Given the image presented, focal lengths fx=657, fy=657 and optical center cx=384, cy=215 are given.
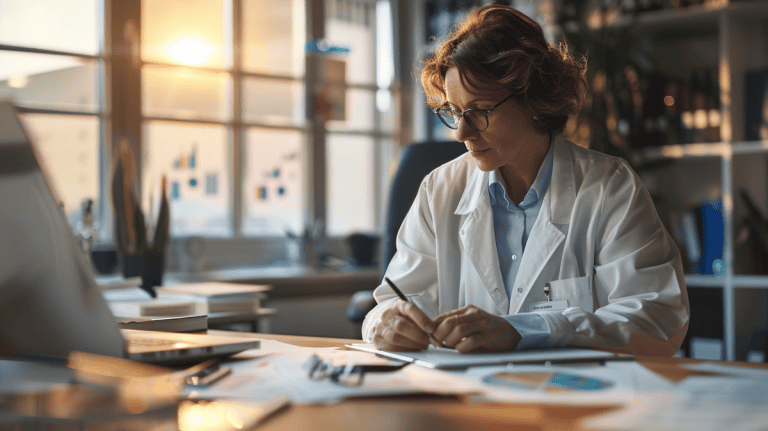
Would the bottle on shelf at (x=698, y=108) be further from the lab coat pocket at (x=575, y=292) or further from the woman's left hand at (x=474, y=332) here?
the woman's left hand at (x=474, y=332)

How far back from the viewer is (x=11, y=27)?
8.40 feet

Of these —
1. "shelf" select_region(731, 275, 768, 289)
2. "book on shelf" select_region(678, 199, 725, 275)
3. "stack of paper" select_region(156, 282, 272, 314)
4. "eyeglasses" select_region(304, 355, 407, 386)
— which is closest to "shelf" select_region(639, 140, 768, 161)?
"book on shelf" select_region(678, 199, 725, 275)

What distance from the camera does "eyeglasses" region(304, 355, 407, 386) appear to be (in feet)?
2.35

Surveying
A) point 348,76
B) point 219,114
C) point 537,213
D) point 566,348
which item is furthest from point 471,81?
point 348,76

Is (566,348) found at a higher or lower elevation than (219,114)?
lower

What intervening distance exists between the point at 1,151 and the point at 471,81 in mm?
949

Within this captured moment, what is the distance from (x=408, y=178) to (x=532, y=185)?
0.39 metres

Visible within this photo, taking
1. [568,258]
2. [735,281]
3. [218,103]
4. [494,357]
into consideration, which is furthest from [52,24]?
[735,281]

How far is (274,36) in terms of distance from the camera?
128 inches

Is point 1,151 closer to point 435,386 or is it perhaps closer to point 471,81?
point 435,386

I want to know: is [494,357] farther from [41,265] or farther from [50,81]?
[50,81]

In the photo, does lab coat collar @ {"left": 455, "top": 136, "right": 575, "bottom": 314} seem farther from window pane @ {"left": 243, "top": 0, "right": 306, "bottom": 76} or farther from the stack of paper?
window pane @ {"left": 243, "top": 0, "right": 306, "bottom": 76}

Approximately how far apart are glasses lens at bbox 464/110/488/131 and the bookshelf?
1612mm

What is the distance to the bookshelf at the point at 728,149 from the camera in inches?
101
